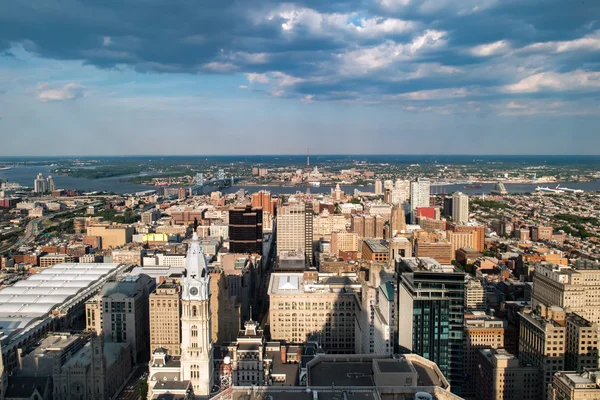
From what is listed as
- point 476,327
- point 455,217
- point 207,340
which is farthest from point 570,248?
point 207,340

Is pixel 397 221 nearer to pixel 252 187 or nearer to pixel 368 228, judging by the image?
pixel 368 228

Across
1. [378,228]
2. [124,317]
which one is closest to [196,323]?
[124,317]

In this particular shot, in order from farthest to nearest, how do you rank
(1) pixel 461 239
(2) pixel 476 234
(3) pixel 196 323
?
1. (2) pixel 476 234
2. (1) pixel 461 239
3. (3) pixel 196 323

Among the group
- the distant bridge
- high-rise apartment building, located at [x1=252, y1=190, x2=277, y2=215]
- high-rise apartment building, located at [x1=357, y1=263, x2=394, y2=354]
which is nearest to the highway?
→ high-rise apartment building, located at [x1=252, y1=190, x2=277, y2=215]

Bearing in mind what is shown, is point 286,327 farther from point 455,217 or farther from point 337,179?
point 337,179

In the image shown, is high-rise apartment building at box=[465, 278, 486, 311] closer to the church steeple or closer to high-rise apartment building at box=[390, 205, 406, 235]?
the church steeple
